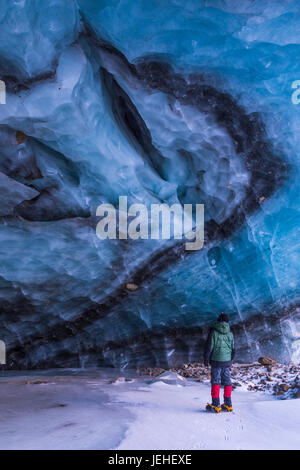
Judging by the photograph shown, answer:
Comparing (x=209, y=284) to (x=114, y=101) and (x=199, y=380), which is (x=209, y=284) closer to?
(x=199, y=380)

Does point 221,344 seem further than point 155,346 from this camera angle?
No

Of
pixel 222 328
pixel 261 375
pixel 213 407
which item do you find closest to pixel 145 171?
pixel 222 328

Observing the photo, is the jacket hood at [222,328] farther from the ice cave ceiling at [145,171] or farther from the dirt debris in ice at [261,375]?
the ice cave ceiling at [145,171]

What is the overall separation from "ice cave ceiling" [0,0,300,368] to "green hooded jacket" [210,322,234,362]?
2.22m

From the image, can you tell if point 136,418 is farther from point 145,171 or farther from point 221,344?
point 145,171

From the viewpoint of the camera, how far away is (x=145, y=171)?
5.15 meters

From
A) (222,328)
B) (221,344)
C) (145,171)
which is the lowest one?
(221,344)

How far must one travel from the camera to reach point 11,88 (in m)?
4.10

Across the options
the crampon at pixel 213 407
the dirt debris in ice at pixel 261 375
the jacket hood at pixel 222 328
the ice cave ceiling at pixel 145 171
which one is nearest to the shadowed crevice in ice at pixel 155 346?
the ice cave ceiling at pixel 145 171

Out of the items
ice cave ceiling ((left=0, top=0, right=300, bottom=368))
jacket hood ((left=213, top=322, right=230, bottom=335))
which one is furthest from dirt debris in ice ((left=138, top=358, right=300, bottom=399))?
jacket hood ((left=213, top=322, right=230, bottom=335))

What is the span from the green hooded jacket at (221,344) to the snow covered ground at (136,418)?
1.67ft

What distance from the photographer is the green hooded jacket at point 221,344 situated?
3729 mm

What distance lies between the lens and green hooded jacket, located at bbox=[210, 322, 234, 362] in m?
3.73

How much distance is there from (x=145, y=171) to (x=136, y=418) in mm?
3152
